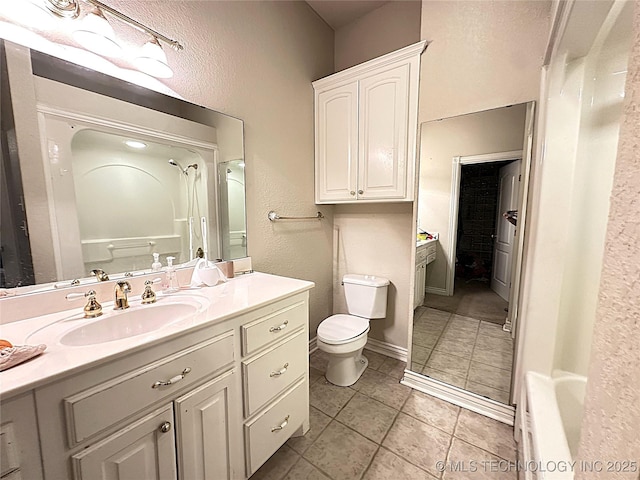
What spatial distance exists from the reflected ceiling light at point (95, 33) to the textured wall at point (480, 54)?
1596mm

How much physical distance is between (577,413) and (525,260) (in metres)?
0.72

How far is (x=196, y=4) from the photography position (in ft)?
4.35

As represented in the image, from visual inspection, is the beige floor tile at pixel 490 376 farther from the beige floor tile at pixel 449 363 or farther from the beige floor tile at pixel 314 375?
the beige floor tile at pixel 314 375

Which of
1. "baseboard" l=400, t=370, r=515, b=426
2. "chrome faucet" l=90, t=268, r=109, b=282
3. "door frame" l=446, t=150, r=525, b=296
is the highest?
"door frame" l=446, t=150, r=525, b=296

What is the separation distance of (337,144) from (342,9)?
1071 millimetres

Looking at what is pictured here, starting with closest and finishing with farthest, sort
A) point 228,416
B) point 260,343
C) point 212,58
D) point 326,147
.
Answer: point 228,416 → point 260,343 → point 212,58 → point 326,147

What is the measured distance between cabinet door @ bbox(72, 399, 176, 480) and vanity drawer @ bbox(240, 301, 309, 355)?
319 millimetres

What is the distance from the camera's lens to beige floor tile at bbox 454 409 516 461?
1.32m

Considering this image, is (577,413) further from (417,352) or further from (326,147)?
(326,147)

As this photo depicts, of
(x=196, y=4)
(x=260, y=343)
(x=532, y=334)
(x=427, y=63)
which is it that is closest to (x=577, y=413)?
(x=532, y=334)

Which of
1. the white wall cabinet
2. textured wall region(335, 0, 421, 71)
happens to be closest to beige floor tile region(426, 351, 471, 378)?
the white wall cabinet

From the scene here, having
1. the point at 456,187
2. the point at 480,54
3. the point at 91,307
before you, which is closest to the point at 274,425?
the point at 91,307

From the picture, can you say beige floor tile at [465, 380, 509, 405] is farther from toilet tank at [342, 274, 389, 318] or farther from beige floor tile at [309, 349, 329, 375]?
beige floor tile at [309, 349, 329, 375]

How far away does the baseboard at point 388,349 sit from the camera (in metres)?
2.12
